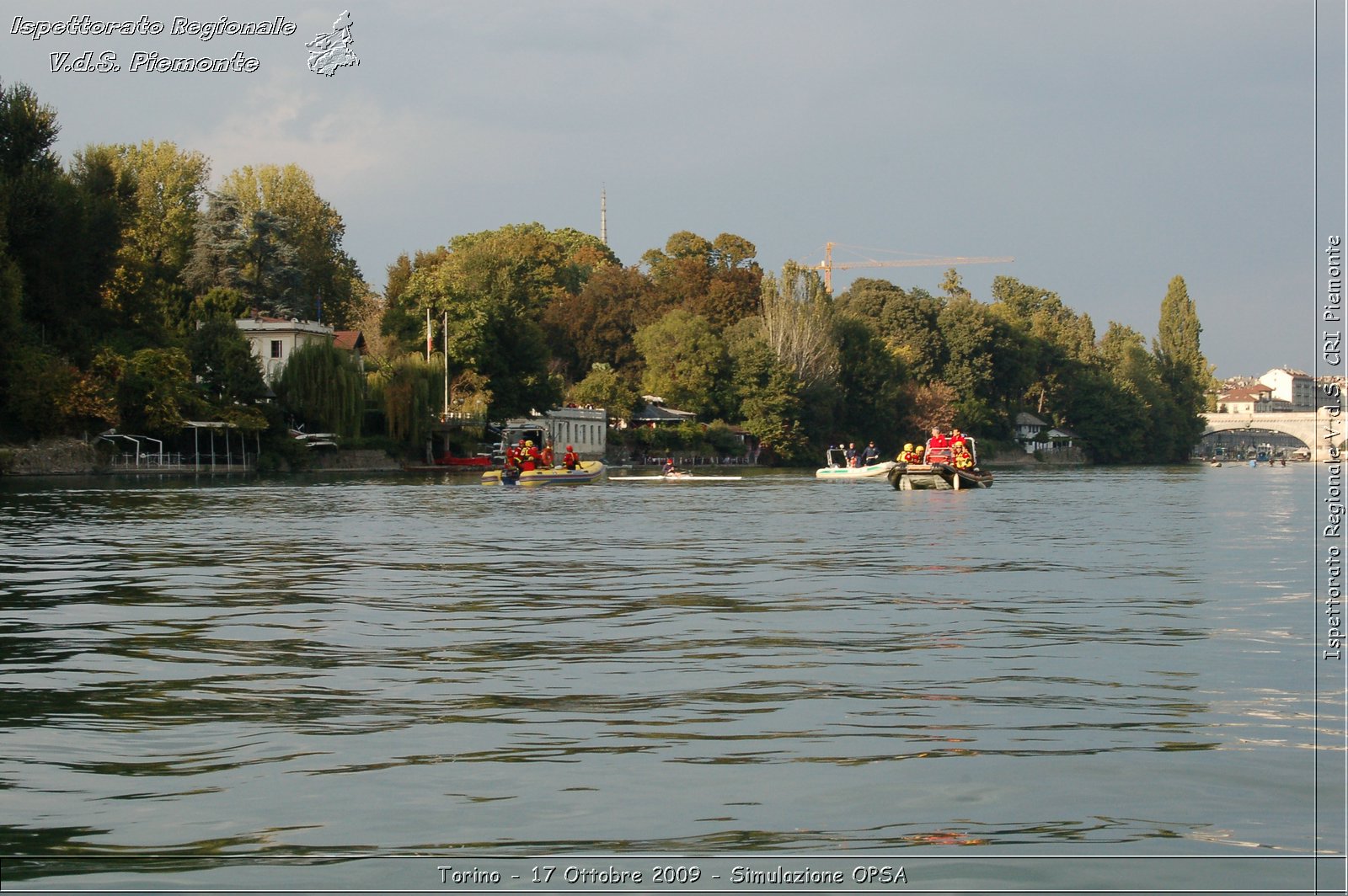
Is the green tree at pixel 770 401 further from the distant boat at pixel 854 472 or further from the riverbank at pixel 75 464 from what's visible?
the riverbank at pixel 75 464

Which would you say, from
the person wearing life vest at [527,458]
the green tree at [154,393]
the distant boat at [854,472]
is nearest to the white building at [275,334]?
the green tree at [154,393]

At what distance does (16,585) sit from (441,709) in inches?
373

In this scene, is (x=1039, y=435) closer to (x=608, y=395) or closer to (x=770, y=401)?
(x=770, y=401)

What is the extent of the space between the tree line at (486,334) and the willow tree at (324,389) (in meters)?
0.11

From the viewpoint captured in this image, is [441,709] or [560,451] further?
[560,451]

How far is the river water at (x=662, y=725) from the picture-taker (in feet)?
18.9

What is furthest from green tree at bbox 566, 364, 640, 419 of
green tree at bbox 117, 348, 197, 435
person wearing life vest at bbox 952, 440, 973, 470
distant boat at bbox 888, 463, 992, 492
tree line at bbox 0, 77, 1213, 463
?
distant boat at bbox 888, 463, 992, 492

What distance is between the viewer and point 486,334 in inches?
2817

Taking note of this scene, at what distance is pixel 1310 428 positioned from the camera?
11575 centimetres

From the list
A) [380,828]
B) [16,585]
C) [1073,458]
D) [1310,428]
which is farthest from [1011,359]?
[380,828]

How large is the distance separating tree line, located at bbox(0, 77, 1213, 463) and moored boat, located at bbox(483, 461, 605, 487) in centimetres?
1478

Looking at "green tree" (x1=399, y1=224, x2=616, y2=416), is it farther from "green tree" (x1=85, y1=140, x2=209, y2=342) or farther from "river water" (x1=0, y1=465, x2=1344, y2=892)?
"river water" (x1=0, y1=465, x2=1344, y2=892)

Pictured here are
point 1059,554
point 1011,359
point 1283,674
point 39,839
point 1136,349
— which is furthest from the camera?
point 1136,349

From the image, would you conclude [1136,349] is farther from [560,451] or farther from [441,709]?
[441,709]
